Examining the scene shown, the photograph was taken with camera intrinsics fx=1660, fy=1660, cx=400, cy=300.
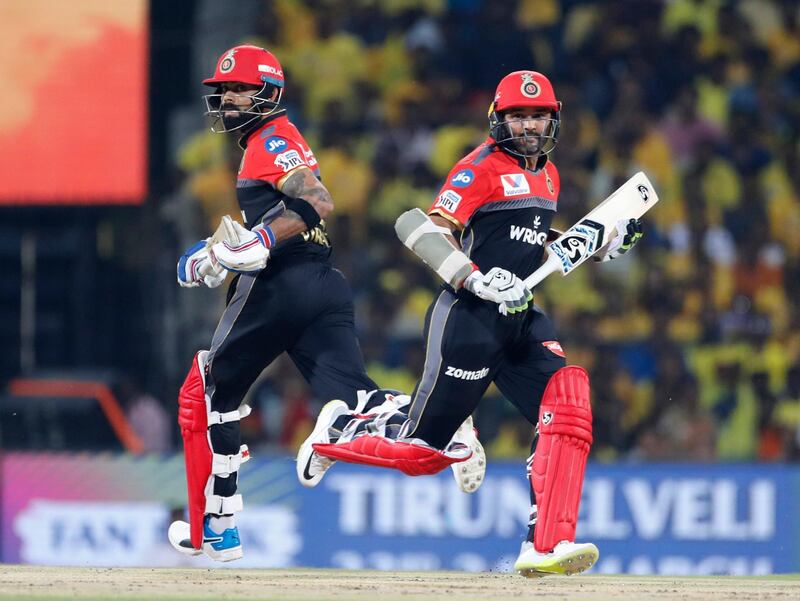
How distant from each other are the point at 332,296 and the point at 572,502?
1425mm

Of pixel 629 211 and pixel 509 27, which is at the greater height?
pixel 509 27

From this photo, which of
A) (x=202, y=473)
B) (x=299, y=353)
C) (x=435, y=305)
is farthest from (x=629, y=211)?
(x=202, y=473)

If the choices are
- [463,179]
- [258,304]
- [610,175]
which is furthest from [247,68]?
[610,175]

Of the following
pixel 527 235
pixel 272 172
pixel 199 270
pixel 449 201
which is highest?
pixel 272 172

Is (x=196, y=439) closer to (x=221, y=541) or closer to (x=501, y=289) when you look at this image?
(x=221, y=541)

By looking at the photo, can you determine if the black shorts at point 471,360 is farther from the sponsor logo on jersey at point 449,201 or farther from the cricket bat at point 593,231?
the sponsor logo on jersey at point 449,201

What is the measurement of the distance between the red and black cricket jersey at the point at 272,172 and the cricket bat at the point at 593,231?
3.51ft

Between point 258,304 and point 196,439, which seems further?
point 196,439

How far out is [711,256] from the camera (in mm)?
12391

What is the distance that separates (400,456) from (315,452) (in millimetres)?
620

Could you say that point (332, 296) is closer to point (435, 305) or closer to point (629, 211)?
→ point (435, 305)

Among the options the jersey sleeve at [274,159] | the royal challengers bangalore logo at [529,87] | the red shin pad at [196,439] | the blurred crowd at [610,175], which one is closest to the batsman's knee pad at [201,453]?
the red shin pad at [196,439]

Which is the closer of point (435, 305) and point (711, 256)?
point (435, 305)

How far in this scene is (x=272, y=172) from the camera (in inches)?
278
